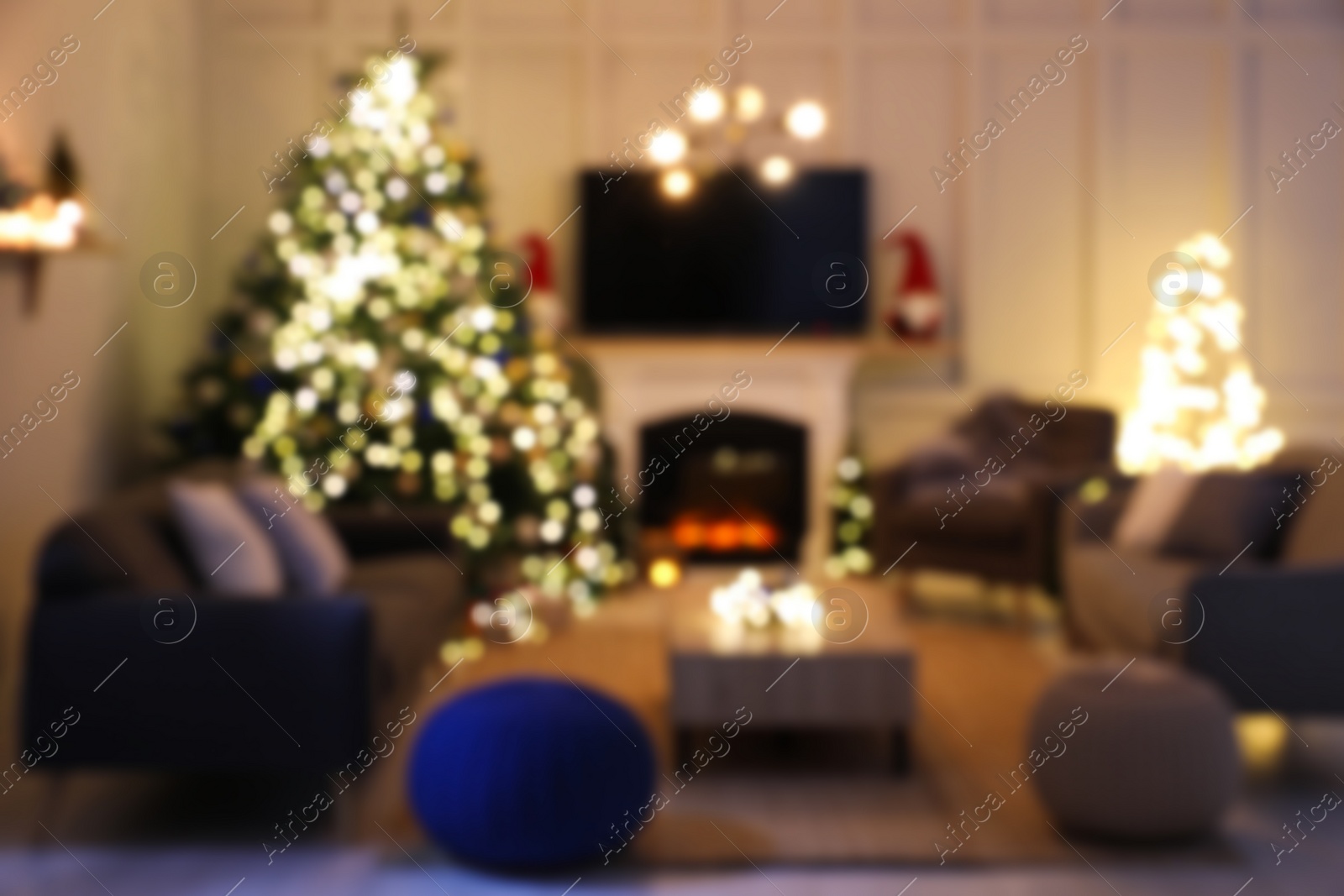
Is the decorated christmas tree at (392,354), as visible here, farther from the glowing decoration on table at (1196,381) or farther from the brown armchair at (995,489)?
the glowing decoration on table at (1196,381)

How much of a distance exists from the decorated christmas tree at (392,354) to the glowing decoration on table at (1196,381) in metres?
2.95

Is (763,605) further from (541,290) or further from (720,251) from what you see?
(720,251)

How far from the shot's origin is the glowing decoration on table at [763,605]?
4281 mm

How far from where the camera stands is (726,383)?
7219 mm

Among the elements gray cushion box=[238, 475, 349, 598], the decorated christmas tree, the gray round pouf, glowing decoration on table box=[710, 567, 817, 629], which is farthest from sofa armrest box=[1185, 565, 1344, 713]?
the decorated christmas tree

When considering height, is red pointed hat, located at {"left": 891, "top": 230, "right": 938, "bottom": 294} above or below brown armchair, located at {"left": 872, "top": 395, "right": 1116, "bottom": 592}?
above

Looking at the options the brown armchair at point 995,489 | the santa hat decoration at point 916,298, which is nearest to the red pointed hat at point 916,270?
the santa hat decoration at point 916,298

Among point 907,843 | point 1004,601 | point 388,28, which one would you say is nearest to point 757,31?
point 388,28

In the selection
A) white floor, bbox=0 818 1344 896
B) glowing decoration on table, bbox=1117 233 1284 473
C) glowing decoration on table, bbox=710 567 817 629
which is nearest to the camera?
white floor, bbox=0 818 1344 896

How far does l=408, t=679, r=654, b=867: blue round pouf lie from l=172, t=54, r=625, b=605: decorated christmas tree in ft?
9.40

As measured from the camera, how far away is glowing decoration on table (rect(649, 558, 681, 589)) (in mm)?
6934

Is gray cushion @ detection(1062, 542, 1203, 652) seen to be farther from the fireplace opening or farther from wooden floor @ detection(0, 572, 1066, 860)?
the fireplace opening

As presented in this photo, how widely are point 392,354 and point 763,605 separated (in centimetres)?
255

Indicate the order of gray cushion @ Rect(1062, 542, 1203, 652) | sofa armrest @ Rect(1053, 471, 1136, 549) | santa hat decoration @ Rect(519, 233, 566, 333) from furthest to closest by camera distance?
santa hat decoration @ Rect(519, 233, 566, 333) → sofa armrest @ Rect(1053, 471, 1136, 549) → gray cushion @ Rect(1062, 542, 1203, 652)
